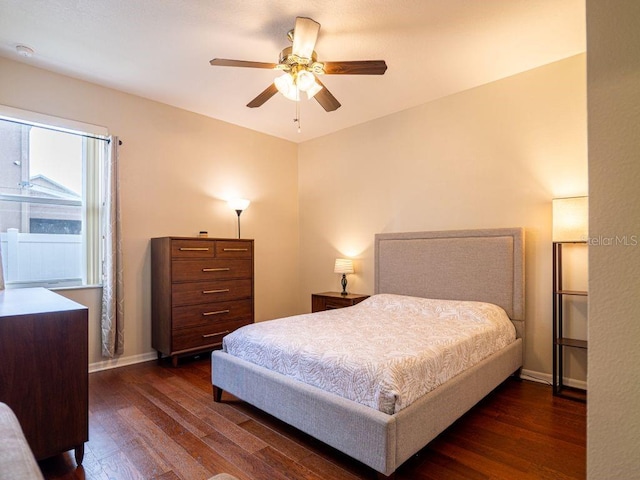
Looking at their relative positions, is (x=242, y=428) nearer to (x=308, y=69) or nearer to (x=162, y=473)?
(x=162, y=473)

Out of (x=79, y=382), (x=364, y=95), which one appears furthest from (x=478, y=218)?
(x=79, y=382)

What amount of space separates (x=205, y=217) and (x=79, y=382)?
254 centimetres

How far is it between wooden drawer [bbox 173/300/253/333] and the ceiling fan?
225cm

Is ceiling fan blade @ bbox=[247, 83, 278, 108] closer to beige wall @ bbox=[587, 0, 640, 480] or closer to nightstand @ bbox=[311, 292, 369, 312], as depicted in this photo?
beige wall @ bbox=[587, 0, 640, 480]

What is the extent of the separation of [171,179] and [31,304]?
2175 mm

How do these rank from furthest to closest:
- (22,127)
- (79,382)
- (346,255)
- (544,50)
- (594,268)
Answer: (346,255) → (22,127) → (544,50) → (79,382) → (594,268)

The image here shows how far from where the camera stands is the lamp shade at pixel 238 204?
4230 millimetres

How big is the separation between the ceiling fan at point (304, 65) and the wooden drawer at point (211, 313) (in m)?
2.25

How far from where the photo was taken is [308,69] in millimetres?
2414

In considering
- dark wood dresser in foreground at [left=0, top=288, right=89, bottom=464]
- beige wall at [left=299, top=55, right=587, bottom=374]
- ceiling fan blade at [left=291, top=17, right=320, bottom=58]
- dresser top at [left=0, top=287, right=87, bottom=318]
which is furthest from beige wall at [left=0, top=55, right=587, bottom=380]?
ceiling fan blade at [left=291, top=17, right=320, bottom=58]

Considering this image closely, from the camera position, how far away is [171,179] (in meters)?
3.81

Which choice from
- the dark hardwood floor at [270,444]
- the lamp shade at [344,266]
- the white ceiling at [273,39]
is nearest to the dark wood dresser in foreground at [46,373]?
the dark hardwood floor at [270,444]

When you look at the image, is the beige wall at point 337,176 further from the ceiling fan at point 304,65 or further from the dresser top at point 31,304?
the ceiling fan at point 304,65

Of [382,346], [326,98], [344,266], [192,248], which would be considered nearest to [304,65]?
[326,98]
